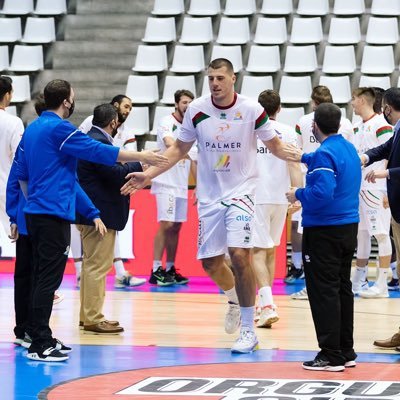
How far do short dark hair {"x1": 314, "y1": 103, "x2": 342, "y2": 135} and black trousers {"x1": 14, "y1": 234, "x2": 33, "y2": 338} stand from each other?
93.3 inches

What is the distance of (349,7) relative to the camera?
674 inches

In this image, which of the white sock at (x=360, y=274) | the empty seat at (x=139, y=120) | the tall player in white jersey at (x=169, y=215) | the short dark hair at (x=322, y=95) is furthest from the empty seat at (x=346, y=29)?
the short dark hair at (x=322, y=95)

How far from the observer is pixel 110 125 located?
9.16m

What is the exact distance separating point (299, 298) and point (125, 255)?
289 cm

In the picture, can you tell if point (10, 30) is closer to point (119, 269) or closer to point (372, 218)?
point (119, 269)

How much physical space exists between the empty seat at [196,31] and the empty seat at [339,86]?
214 centimetres

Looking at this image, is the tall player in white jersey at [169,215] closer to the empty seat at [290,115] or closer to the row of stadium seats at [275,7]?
the empty seat at [290,115]

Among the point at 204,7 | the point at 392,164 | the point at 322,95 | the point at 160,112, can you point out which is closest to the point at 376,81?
the point at 160,112

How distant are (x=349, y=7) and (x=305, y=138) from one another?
5602mm

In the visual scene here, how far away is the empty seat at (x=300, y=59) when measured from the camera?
1656 centimetres

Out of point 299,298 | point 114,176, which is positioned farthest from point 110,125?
point 299,298

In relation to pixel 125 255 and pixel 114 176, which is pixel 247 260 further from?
pixel 125 255

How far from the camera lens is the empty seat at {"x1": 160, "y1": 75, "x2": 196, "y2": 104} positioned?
1656 centimetres

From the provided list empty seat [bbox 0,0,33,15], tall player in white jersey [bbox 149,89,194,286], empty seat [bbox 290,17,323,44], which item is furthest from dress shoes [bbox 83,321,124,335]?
empty seat [bbox 0,0,33,15]
